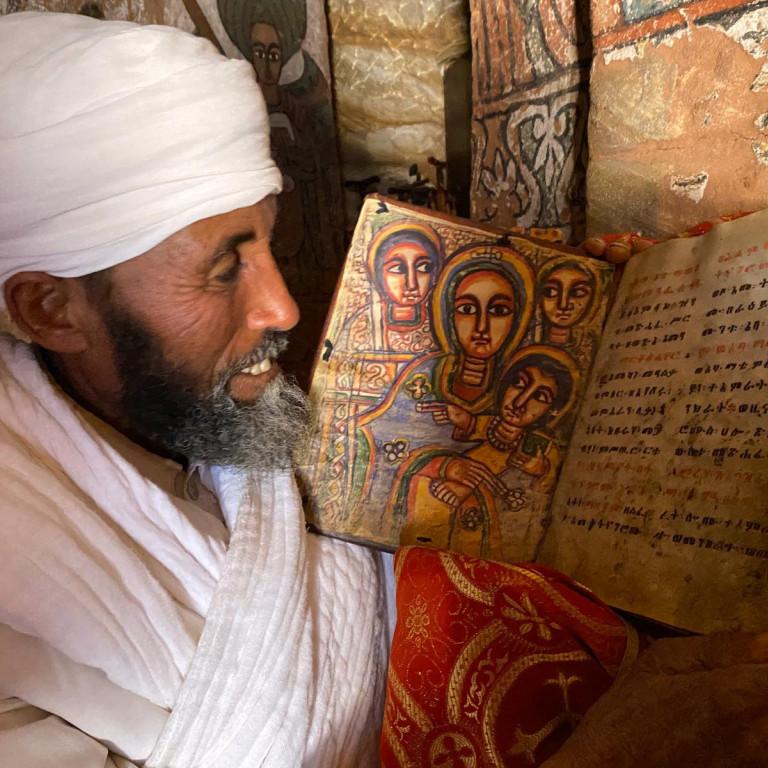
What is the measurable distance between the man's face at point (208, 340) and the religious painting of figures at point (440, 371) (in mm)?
114

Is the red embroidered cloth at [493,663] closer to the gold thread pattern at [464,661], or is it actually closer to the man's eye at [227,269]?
the gold thread pattern at [464,661]

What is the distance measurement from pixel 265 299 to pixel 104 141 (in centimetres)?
→ 35

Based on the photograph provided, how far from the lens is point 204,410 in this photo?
1187 mm

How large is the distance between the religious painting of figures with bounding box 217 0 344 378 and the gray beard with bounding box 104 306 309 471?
0.98 m

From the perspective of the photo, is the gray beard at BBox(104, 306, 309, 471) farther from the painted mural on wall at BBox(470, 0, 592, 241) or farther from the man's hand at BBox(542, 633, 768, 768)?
the painted mural on wall at BBox(470, 0, 592, 241)

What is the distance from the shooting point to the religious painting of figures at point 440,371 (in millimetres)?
1199

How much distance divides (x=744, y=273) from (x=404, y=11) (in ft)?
5.31

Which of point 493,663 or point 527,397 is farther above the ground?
point 527,397

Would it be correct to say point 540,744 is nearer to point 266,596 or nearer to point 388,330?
point 266,596

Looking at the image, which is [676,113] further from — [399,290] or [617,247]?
[399,290]

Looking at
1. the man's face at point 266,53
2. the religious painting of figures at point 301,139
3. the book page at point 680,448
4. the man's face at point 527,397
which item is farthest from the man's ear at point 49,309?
the man's face at point 266,53

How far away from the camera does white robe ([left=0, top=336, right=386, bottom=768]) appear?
0.84 m

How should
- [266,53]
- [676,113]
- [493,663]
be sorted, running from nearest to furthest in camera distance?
1. [493,663]
2. [676,113]
3. [266,53]

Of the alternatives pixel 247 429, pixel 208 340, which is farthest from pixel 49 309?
pixel 247 429
